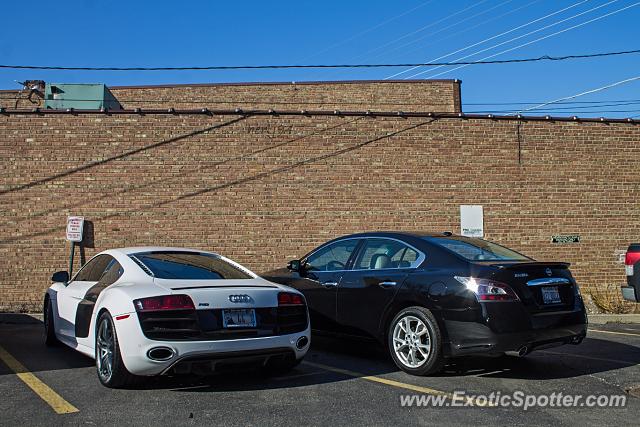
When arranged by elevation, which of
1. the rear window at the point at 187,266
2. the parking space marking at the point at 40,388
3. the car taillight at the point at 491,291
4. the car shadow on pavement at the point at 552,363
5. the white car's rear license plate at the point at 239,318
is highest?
the rear window at the point at 187,266

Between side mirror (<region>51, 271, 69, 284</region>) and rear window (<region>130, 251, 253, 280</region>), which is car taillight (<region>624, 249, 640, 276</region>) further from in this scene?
side mirror (<region>51, 271, 69, 284</region>)

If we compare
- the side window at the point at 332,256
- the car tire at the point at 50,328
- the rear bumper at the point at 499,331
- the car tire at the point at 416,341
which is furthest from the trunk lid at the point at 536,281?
the car tire at the point at 50,328

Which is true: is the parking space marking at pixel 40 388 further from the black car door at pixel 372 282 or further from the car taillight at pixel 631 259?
the car taillight at pixel 631 259

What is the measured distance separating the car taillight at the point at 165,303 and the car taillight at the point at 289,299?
0.91 meters

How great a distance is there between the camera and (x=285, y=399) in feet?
18.1

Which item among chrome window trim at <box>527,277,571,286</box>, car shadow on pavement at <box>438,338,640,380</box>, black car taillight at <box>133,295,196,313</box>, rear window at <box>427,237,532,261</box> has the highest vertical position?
rear window at <box>427,237,532,261</box>

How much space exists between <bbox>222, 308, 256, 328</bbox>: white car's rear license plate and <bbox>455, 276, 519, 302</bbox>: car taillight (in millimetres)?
2051

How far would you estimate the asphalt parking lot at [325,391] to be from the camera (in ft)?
16.3

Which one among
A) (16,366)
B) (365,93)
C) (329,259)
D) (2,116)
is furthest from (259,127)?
(365,93)

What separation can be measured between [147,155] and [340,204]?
161 inches

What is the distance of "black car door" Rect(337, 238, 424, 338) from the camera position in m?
6.93

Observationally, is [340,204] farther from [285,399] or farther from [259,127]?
[285,399]

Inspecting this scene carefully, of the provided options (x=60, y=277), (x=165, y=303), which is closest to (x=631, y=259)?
(x=165, y=303)

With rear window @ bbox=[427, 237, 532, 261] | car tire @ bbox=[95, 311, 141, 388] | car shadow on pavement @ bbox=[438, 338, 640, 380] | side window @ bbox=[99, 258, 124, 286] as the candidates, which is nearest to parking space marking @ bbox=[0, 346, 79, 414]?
car tire @ bbox=[95, 311, 141, 388]
